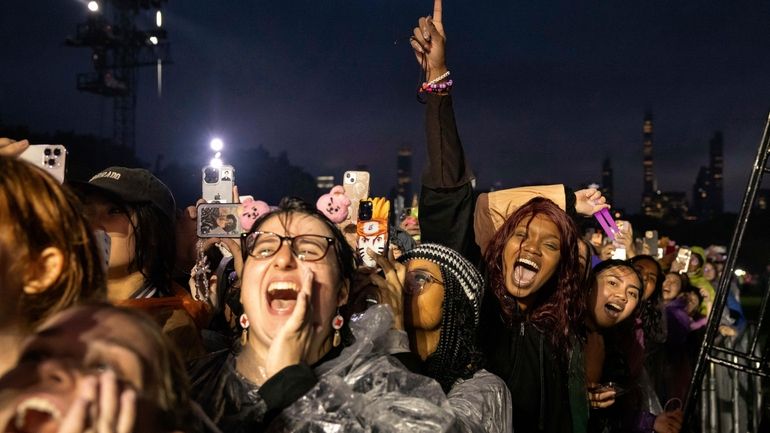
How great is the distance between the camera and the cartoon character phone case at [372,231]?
3.41m

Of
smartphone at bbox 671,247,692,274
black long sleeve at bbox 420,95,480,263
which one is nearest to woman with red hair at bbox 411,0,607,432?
black long sleeve at bbox 420,95,480,263

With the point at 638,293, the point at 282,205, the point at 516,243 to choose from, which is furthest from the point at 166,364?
the point at 638,293

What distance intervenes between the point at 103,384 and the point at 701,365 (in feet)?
8.96

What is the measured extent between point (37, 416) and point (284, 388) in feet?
2.67

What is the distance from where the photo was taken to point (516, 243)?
288cm

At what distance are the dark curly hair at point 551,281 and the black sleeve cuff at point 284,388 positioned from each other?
143 cm

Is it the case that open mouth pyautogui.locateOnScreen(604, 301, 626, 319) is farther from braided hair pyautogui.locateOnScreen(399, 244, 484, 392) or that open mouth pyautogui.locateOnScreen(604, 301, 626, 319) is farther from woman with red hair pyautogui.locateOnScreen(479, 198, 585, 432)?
braided hair pyautogui.locateOnScreen(399, 244, 484, 392)

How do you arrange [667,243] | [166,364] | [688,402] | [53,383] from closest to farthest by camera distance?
[53,383]
[166,364]
[688,402]
[667,243]

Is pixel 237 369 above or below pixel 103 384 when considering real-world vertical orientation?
below

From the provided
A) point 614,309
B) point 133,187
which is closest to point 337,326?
point 133,187

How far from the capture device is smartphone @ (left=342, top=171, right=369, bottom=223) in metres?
3.89

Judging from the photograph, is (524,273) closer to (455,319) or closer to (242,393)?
(455,319)

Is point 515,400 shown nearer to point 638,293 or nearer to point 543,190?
point 543,190

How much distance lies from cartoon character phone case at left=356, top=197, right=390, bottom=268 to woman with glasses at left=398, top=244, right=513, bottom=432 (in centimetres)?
87
